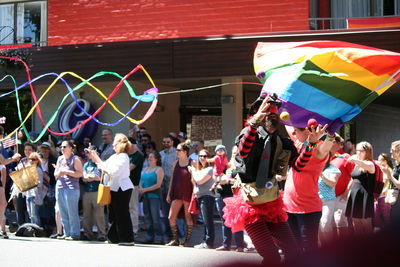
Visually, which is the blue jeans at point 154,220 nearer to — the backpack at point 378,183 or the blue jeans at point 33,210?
the blue jeans at point 33,210

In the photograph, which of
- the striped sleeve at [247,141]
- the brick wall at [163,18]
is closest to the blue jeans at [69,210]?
the brick wall at [163,18]

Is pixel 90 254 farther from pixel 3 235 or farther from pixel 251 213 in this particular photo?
pixel 251 213

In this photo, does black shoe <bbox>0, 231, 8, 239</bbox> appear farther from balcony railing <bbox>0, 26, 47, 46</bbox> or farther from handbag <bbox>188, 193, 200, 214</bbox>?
balcony railing <bbox>0, 26, 47, 46</bbox>

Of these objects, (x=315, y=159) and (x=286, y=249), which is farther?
(x=315, y=159)

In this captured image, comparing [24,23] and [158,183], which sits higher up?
[24,23]

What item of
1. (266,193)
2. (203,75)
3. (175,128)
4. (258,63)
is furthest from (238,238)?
(175,128)

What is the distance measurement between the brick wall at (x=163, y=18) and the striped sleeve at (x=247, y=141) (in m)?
9.79

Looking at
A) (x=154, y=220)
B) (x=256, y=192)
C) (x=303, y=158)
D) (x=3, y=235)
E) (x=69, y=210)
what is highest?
(x=303, y=158)

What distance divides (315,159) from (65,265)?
3.95m

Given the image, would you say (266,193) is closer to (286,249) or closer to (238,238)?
(286,249)

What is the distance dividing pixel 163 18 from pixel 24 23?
16.7 ft

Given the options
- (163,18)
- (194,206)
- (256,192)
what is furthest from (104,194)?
(163,18)

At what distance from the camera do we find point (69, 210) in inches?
472

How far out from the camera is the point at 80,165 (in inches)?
476
